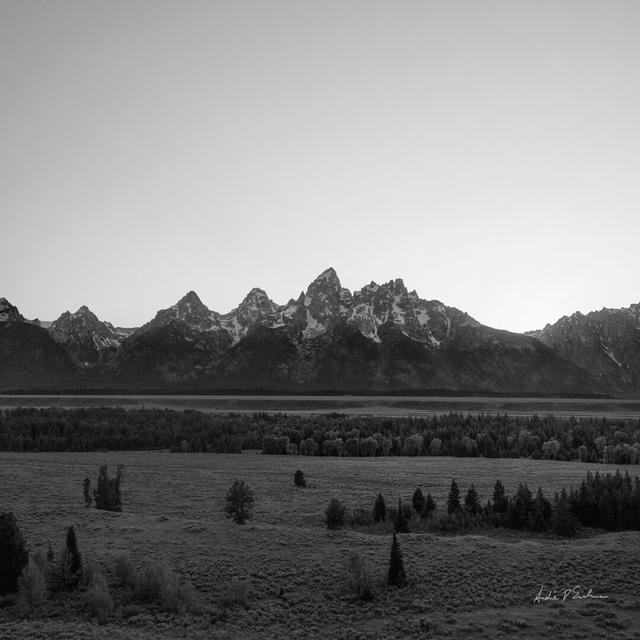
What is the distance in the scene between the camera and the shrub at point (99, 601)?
1644 inches

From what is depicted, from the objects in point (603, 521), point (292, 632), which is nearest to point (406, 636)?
point (292, 632)

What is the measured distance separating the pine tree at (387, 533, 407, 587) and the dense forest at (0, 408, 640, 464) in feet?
300

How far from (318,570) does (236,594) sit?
757cm

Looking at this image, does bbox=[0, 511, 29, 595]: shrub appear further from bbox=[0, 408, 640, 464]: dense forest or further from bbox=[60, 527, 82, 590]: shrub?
bbox=[0, 408, 640, 464]: dense forest

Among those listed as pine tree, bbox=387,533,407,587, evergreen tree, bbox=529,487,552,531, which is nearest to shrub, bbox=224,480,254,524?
pine tree, bbox=387,533,407,587

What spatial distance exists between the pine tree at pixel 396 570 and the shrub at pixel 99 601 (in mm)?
20019

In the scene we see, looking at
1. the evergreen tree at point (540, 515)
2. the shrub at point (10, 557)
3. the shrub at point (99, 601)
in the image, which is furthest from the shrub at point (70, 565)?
the evergreen tree at point (540, 515)

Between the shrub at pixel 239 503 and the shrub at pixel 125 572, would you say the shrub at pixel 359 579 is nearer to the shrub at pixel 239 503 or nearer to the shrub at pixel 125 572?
the shrub at pixel 125 572

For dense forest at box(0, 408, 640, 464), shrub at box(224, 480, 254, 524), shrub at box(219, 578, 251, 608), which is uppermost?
shrub at box(224, 480, 254, 524)

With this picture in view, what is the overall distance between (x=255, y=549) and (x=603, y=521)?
39881mm

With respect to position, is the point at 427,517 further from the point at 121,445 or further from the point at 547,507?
the point at 121,445

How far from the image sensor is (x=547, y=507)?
6862 centimetres
